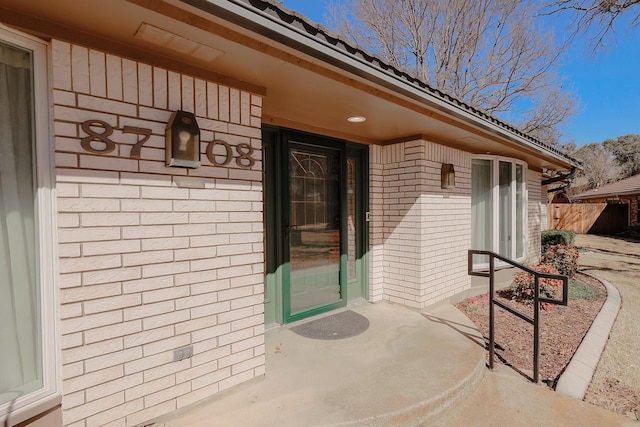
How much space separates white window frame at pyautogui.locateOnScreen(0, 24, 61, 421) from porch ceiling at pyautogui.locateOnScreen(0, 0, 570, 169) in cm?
20

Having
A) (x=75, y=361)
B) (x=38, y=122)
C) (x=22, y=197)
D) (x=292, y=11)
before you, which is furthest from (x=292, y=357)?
(x=292, y=11)

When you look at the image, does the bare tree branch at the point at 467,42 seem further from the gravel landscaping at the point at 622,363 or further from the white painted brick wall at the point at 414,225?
the gravel landscaping at the point at 622,363

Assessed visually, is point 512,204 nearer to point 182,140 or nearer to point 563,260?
point 563,260

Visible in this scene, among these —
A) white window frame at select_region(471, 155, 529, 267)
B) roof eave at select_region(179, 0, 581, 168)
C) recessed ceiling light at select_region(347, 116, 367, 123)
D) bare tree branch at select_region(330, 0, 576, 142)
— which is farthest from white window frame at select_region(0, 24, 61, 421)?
bare tree branch at select_region(330, 0, 576, 142)

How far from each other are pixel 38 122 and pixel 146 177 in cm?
59

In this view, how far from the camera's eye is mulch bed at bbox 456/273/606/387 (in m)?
3.22

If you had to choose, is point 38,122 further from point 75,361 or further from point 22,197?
point 75,361

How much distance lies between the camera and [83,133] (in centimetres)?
189

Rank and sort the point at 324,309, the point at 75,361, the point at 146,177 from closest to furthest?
the point at 75,361, the point at 146,177, the point at 324,309

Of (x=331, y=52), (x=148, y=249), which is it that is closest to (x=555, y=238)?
(x=331, y=52)

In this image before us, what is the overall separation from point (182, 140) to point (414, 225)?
10.5 feet

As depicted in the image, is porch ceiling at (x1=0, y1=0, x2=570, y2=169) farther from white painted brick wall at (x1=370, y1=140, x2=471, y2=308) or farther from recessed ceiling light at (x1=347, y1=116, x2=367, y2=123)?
white painted brick wall at (x1=370, y1=140, x2=471, y2=308)

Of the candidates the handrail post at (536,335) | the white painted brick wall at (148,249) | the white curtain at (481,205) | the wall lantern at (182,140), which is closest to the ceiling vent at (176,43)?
the white painted brick wall at (148,249)

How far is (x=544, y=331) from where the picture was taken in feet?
13.3
